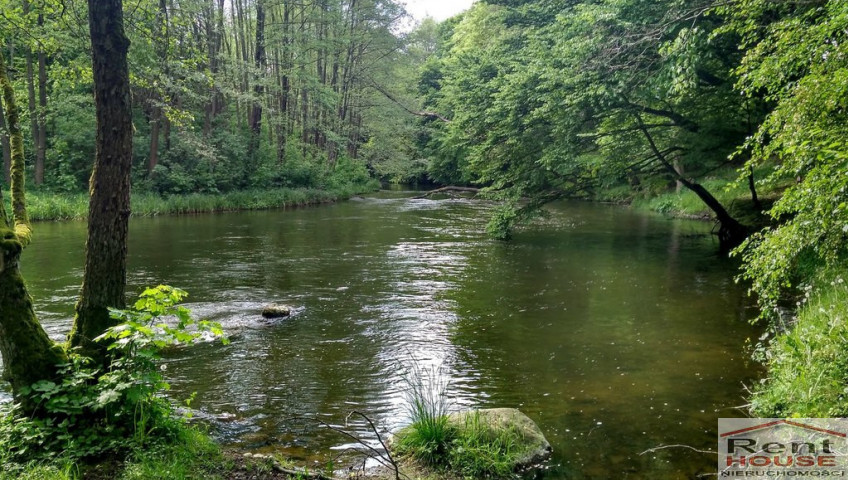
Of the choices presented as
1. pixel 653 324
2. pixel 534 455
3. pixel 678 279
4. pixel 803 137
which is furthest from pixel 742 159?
pixel 534 455

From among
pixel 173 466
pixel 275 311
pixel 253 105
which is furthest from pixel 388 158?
pixel 173 466

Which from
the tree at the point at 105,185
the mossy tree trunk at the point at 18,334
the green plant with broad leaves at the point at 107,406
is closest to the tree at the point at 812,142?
the green plant with broad leaves at the point at 107,406

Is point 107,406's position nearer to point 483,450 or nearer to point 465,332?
point 483,450

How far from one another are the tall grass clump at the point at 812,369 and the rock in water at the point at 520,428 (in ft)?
6.82

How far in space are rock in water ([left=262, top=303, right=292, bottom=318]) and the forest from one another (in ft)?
2.63

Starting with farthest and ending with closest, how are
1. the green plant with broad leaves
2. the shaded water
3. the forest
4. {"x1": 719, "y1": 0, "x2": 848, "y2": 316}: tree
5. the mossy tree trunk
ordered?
1. the shaded water
2. {"x1": 719, "y1": 0, "x2": 848, "y2": 316}: tree
3. the forest
4. the mossy tree trunk
5. the green plant with broad leaves

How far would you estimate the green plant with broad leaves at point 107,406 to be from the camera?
3.93 metres

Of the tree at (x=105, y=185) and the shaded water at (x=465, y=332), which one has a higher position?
the tree at (x=105, y=185)

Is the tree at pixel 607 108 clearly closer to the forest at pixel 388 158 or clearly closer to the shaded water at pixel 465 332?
the forest at pixel 388 158

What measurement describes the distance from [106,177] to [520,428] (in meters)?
4.31

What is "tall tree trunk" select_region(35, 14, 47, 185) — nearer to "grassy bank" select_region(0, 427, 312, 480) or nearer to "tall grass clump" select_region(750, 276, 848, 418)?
"grassy bank" select_region(0, 427, 312, 480)

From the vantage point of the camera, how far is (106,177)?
15.1 ft

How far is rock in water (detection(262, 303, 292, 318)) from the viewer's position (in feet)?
30.5

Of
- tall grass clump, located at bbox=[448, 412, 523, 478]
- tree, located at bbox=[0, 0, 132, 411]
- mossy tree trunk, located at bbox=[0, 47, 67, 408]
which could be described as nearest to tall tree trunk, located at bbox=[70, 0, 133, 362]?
tree, located at bbox=[0, 0, 132, 411]
